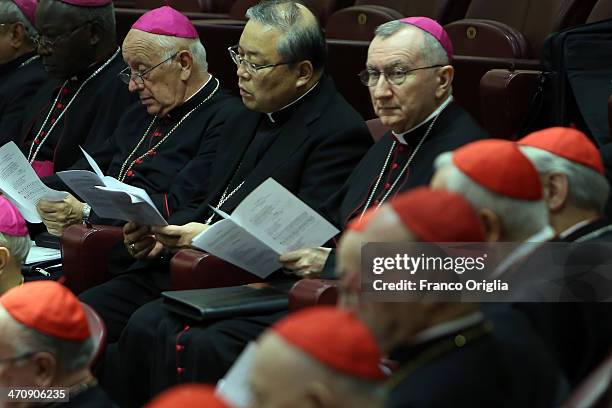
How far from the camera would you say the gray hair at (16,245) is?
3496 millimetres

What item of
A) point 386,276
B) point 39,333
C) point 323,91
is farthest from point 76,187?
point 386,276

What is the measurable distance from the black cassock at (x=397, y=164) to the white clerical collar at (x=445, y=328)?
1.35 meters

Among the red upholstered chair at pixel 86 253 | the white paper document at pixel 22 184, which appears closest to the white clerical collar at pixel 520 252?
the red upholstered chair at pixel 86 253

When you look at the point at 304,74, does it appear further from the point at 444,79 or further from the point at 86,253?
the point at 86,253

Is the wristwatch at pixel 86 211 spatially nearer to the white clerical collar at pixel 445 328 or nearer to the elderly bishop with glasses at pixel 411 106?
the elderly bishop with glasses at pixel 411 106

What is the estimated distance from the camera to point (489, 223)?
225 centimetres

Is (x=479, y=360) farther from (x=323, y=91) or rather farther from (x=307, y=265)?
(x=323, y=91)

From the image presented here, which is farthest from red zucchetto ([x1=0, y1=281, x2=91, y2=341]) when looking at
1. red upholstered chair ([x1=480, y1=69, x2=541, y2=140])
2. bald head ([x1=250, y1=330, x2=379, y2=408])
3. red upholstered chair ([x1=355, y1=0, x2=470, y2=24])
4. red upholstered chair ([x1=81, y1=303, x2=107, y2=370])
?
red upholstered chair ([x1=355, y1=0, x2=470, y2=24])

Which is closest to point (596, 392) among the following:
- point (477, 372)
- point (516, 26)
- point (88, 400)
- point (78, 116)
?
point (477, 372)

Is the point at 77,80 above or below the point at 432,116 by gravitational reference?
below

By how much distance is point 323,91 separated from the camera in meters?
3.88

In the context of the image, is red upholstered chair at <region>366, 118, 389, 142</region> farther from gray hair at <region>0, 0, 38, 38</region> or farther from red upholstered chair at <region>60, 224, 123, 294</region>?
gray hair at <region>0, 0, 38, 38</region>

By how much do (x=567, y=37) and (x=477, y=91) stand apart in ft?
1.52

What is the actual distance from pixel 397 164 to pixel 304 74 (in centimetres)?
50
